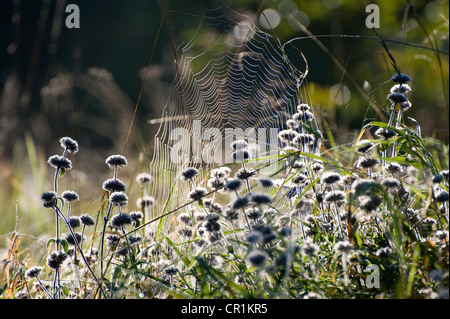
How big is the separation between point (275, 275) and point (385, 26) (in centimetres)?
781

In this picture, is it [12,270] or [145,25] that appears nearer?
[12,270]

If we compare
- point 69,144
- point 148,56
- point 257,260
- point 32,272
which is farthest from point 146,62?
point 257,260

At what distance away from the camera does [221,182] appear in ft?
6.62

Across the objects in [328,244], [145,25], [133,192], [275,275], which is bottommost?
[275,275]

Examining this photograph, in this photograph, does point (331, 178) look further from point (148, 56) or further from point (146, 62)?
point (148, 56)

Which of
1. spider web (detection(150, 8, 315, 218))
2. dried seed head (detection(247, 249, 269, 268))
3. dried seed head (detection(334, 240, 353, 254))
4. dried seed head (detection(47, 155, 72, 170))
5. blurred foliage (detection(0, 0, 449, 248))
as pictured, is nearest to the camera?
dried seed head (detection(247, 249, 269, 268))

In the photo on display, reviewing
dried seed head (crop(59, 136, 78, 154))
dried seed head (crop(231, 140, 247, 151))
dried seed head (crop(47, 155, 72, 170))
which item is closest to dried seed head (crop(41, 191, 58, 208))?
dried seed head (crop(47, 155, 72, 170))

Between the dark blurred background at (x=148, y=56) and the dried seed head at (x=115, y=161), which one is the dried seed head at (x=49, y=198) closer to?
the dried seed head at (x=115, y=161)

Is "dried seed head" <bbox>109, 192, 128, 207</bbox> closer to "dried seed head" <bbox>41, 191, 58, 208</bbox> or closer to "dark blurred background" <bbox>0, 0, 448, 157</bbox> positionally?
"dried seed head" <bbox>41, 191, 58, 208</bbox>

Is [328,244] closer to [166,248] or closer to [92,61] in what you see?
[166,248]

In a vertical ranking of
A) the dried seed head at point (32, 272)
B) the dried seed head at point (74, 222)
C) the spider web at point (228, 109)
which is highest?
the spider web at point (228, 109)

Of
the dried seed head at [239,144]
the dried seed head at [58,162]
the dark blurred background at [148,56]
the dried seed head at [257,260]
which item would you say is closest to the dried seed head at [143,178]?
the dried seed head at [58,162]

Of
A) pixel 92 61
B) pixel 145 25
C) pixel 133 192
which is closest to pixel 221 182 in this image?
pixel 133 192
